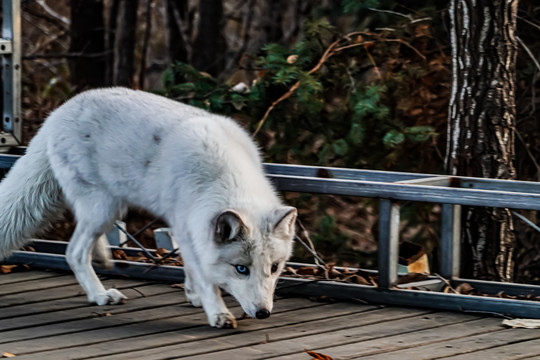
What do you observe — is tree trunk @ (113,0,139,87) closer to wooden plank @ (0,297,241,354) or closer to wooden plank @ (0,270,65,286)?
wooden plank @ (0,270,65,286)

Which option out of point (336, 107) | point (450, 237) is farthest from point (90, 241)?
point (336, 107)

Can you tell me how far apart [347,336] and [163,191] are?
116 centimetres

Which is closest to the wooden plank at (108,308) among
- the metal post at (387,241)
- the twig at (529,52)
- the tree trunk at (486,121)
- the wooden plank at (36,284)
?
the wooden plank at (36,284)

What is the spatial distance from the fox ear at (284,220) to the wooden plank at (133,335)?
1.73 feet

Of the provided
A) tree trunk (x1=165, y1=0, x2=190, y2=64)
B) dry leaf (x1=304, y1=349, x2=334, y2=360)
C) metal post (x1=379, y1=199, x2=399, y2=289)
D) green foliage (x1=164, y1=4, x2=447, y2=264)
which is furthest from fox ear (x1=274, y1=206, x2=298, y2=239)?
→ tree trunk (x1=165, y1=0, x2=190, y2=64)

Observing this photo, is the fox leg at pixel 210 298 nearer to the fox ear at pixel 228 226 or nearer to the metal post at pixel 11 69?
the fox ear at pixel 228 226

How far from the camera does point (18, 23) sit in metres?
6.11

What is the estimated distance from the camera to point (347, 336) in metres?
4.41

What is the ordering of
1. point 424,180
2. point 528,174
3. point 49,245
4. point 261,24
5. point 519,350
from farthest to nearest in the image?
1. point 261,24
2. point 528,174
3. point 49,245
4. point 424,180
5. point 519,350

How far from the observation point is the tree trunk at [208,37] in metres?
12.1

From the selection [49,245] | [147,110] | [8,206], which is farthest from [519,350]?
[49,245]

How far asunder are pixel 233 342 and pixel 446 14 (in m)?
4.16

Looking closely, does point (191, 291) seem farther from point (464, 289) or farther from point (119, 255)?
point (464, 289)

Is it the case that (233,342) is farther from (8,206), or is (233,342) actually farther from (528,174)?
(528,174)
